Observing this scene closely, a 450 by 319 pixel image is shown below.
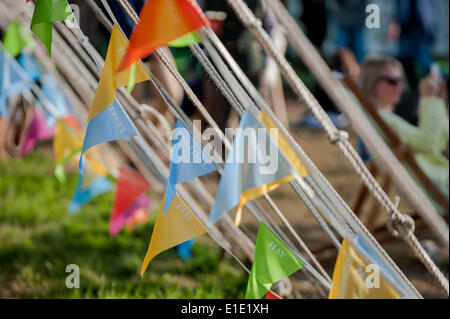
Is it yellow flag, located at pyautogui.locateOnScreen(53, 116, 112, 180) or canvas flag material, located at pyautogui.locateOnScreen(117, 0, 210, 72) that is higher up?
canvas flag material, located at pyautogui.locateOnScreen(117, 0, 210, 72)

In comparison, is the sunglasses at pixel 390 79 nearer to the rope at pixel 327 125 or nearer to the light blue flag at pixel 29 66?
the rope at pixel 327 125

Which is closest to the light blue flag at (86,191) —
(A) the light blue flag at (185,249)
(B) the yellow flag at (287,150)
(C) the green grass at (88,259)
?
(C) the green grass at (88,259)

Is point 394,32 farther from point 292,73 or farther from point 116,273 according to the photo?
point 292,73

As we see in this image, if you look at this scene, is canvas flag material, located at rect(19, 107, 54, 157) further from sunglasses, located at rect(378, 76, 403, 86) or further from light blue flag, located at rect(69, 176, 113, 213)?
sunglasses, located at rect(378, 76, 403, 86)

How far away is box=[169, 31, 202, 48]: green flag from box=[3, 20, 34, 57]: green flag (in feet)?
5.32

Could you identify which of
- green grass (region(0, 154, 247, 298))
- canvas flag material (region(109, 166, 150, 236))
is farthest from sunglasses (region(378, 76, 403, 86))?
canvas flag material (region(109, 166, 150, 236))

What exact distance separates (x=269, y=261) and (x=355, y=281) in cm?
24

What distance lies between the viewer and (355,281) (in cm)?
132

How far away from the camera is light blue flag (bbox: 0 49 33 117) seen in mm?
2804

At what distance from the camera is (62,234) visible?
308 cm

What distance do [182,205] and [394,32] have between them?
6.51 m

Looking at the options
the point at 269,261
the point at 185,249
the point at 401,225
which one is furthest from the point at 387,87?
the point at 269,261

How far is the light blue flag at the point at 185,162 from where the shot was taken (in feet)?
4.73
